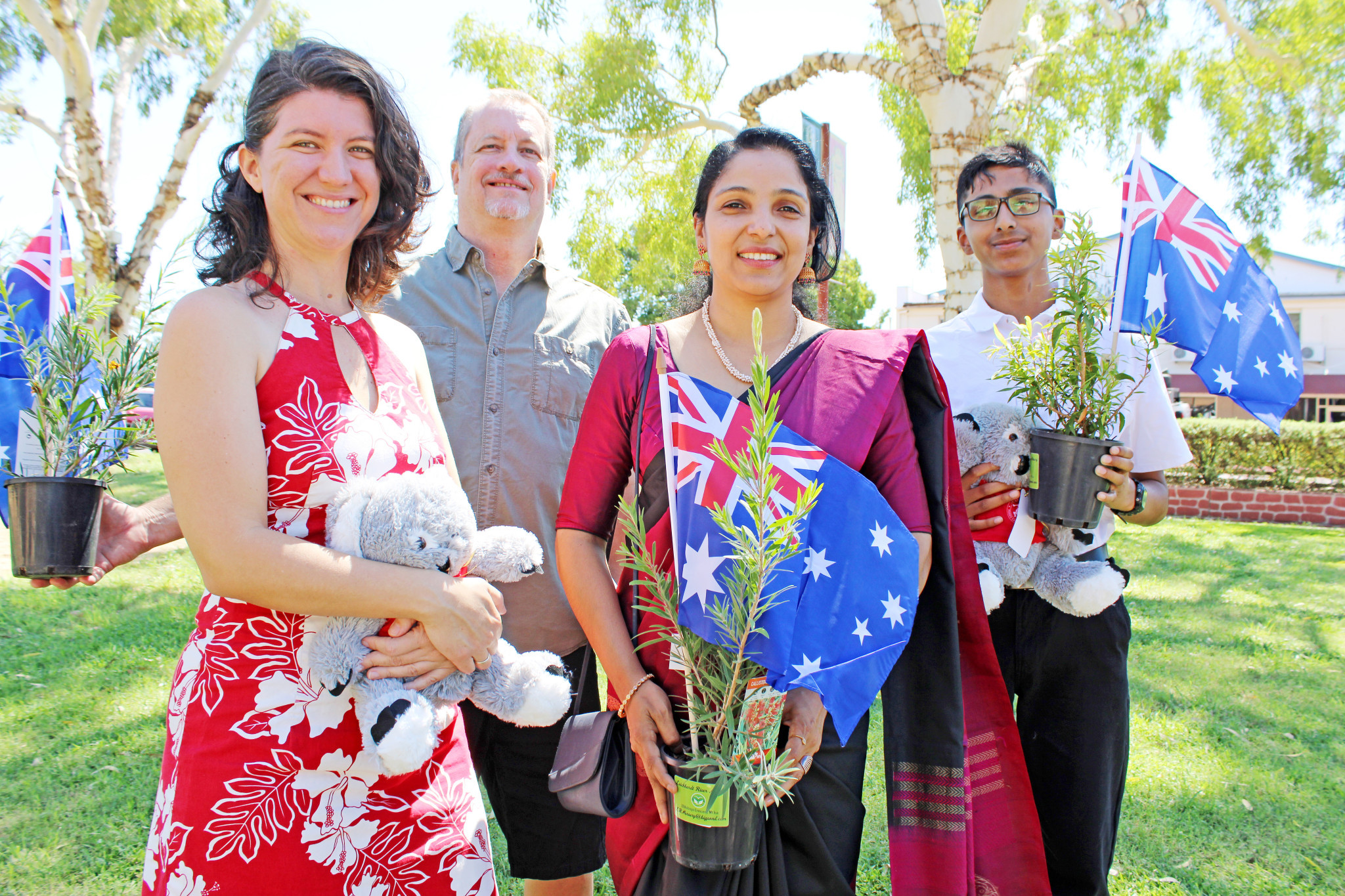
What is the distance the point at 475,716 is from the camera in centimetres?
251

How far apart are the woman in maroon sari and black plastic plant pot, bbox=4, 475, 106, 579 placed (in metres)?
1.04

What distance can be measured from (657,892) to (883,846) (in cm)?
205

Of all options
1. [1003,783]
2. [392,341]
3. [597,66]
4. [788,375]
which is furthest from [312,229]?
[597,66]

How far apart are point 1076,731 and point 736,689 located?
1508 millimetres

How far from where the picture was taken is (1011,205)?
2740 mm

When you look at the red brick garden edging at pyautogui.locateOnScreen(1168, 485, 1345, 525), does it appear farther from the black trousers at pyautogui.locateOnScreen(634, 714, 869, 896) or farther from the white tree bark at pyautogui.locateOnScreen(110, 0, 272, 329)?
the white tree bark at pyautogui.locateOnScreen(110, 0, 272, 329)

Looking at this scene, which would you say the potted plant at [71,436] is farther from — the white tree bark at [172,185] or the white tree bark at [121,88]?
the white tree bark at [121,88]

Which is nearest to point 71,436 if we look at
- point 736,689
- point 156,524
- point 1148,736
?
point 156,524

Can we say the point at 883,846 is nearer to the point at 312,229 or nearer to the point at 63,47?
the point at 312,229

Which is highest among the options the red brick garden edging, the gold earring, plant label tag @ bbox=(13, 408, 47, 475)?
the gold earring

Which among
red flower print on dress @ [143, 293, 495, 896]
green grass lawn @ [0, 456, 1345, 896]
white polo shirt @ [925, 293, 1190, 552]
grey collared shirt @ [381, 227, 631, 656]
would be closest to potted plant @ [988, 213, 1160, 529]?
white polo shirt @ [925, 293, 1190, 552]

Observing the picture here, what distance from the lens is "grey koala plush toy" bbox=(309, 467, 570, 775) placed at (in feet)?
4.88

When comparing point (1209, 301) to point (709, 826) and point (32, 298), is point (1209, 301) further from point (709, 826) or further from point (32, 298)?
point (32, 298)

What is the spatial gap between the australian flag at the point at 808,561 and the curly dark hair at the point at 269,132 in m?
0.80
